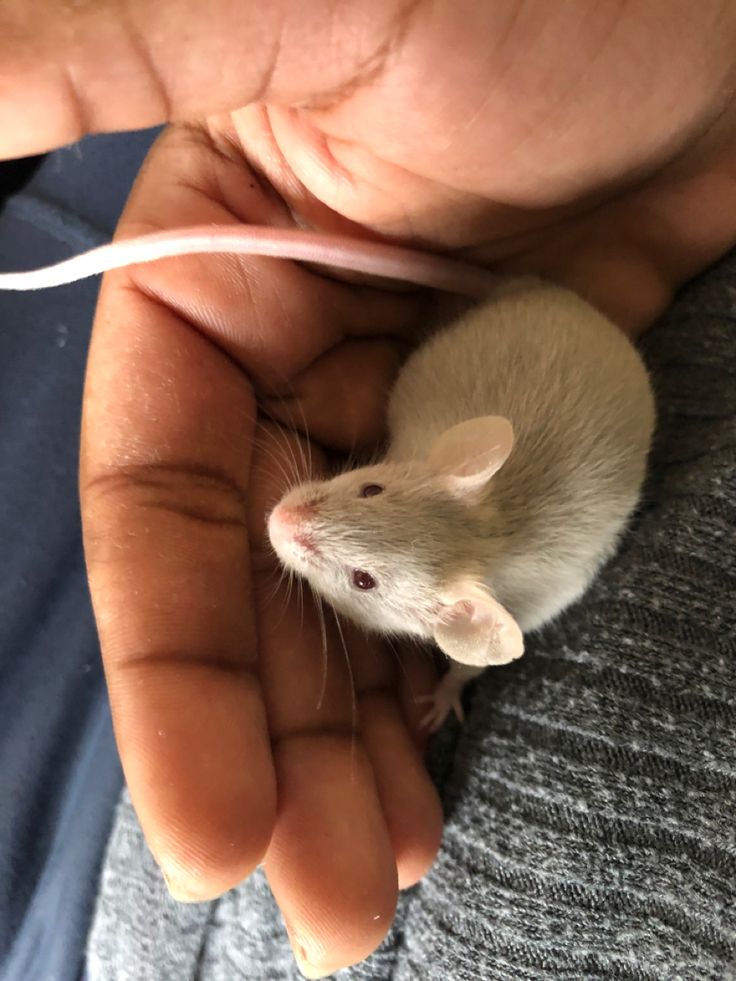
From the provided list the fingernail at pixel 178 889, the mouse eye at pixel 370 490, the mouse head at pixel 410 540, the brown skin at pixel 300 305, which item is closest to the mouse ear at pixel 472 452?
the mouse head at pixel 410 540

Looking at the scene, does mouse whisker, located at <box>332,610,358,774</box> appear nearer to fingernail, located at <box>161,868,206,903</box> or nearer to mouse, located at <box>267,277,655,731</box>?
mouse, located at <box>267,277,655,731</box>

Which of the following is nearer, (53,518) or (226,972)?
(226,972)

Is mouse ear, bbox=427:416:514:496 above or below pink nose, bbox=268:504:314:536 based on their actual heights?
above

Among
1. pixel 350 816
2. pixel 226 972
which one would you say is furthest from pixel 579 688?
pixel 226 972

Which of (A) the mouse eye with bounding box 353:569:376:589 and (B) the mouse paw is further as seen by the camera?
(B) the mouse paw

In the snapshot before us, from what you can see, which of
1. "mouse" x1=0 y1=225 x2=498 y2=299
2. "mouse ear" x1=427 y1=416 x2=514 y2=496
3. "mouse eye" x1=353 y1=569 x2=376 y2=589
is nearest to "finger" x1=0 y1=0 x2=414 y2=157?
"mouse" x1=0 y1=225 x2=498 y2=299

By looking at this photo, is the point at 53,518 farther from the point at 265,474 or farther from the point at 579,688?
the point at 579,688

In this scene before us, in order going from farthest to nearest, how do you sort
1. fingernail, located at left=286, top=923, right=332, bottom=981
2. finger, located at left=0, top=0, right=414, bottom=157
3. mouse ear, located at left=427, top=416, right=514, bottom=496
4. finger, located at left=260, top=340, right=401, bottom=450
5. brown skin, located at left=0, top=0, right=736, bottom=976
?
finger, located at left=260, top=340, right=401, bottom=450
mouse ear, located at left=427, top=416, right=514, bottom=496
fingernail, located at left=286, top=923, right=332, bottom=981
brown skin, located at left=0, top=0, right=736, bottom=976
finger, located at left=0, top=0, right=414, bottom=157

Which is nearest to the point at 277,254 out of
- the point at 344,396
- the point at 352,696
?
the point at 344,396
